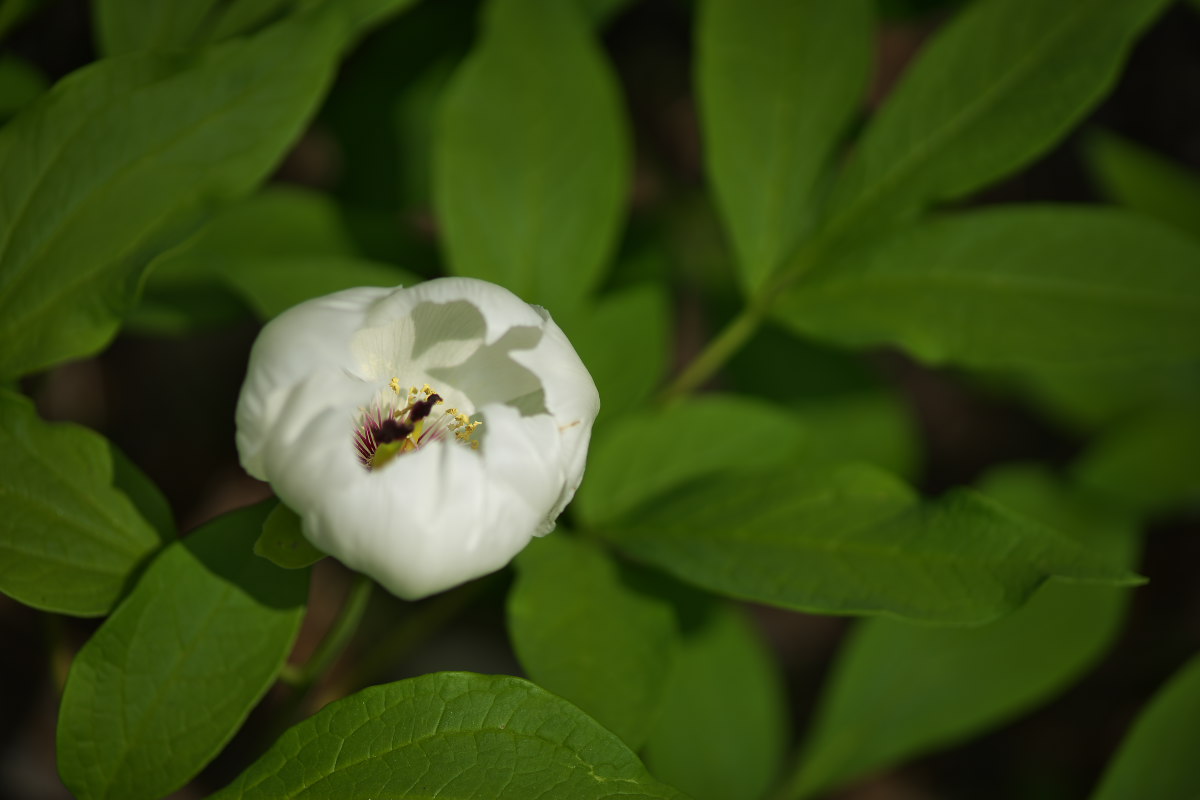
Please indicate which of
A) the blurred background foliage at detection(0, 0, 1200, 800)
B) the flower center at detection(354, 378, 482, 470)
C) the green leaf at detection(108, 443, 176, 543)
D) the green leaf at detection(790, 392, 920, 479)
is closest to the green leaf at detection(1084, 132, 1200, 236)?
the blurred background foliage at detection(0, 0, 1200, 800)

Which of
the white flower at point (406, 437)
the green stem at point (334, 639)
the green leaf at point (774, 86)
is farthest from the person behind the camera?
the green leaf at point (774, 86)

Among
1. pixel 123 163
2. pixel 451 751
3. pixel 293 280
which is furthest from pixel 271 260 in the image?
pixel 451 751

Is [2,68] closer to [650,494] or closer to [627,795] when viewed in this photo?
[650,494]

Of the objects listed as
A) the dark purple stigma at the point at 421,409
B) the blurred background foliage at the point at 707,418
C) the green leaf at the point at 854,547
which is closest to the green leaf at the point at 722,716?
the blurred background foliage at the point at 707,418

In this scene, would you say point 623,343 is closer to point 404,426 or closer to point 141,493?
point 404,426

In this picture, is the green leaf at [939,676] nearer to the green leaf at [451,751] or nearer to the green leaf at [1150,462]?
the green leaf at [1150,462]

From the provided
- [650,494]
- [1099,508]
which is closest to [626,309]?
[650,494]
